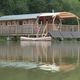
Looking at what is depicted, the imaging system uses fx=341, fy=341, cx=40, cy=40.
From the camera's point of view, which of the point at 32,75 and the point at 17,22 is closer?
the point at 32,75

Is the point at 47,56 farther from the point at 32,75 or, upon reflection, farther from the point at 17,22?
the point at 17,22

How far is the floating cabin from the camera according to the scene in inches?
1801

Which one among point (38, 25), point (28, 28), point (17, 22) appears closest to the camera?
point (38, 25)

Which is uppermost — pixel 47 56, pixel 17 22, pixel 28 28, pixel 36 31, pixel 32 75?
pixel 32 75

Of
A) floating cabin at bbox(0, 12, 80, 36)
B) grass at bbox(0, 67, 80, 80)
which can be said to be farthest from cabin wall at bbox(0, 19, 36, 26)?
grass at bbox(0, 67, 80, 80)

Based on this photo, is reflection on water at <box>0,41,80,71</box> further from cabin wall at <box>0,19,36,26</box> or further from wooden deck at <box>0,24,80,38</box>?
cabin wall at <box>0,19,36,26</box>

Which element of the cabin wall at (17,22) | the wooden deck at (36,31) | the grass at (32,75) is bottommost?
the wooden deck at (36,31)

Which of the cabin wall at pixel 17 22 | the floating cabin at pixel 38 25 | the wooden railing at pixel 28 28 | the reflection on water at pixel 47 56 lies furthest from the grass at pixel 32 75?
the cabin wall at pixel 17 22

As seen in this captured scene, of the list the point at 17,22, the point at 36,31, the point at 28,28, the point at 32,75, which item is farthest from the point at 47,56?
the point at 17,22

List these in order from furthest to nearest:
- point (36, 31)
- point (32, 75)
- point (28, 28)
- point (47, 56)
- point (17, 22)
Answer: point (17, 22) < point (28, 28) < point (36, 31) < point (47, 56) < point (32, 75)

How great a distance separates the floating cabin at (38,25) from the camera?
150ft

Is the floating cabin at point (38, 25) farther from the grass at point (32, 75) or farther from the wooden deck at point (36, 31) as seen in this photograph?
the grass at point (32, 75)

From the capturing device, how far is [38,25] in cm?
4591

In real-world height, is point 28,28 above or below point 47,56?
below
